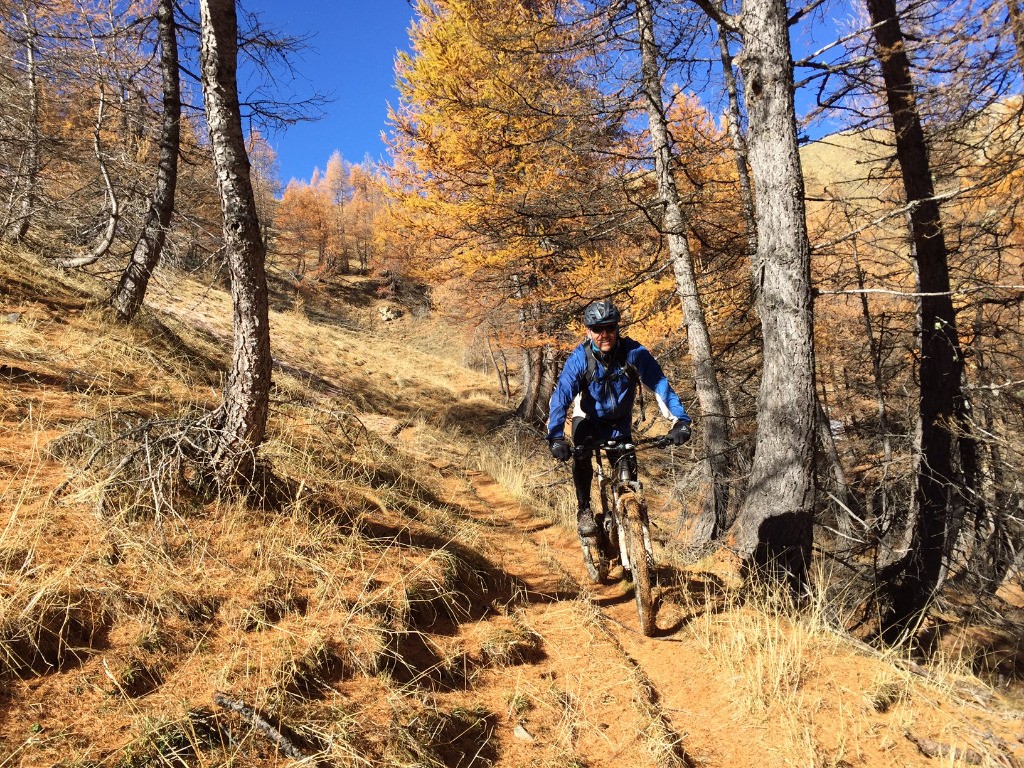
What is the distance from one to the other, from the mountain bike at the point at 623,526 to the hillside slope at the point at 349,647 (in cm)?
23

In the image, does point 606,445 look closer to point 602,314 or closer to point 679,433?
point 679,433

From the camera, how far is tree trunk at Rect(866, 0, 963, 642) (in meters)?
6.14

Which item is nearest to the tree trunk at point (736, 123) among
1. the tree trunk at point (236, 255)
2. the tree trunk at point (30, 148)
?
the tree trunk at point (236, 255)

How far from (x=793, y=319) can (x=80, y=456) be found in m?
5.43

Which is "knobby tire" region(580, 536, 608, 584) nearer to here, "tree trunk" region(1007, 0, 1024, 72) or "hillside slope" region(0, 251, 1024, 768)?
"hillside slope" region(0, 251, 1024, 768)

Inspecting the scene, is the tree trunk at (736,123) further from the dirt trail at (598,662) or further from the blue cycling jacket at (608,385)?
the dirt trail at (598,662)

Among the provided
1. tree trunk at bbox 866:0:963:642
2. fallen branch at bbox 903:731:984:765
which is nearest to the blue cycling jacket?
fallen branch at bbox 903:731:984:765

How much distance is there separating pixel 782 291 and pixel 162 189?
27.9 feet

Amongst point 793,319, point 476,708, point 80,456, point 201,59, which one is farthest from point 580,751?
point 201,59

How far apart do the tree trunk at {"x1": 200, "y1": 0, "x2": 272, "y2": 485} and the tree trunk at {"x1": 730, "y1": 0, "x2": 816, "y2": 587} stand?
3920 millimetres

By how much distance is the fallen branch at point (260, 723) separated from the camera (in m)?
2.22

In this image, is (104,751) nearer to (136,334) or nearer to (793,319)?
(793,319)

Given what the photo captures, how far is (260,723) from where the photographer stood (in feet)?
7.44

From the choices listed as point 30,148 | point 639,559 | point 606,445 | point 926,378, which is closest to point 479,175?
point 30,148
